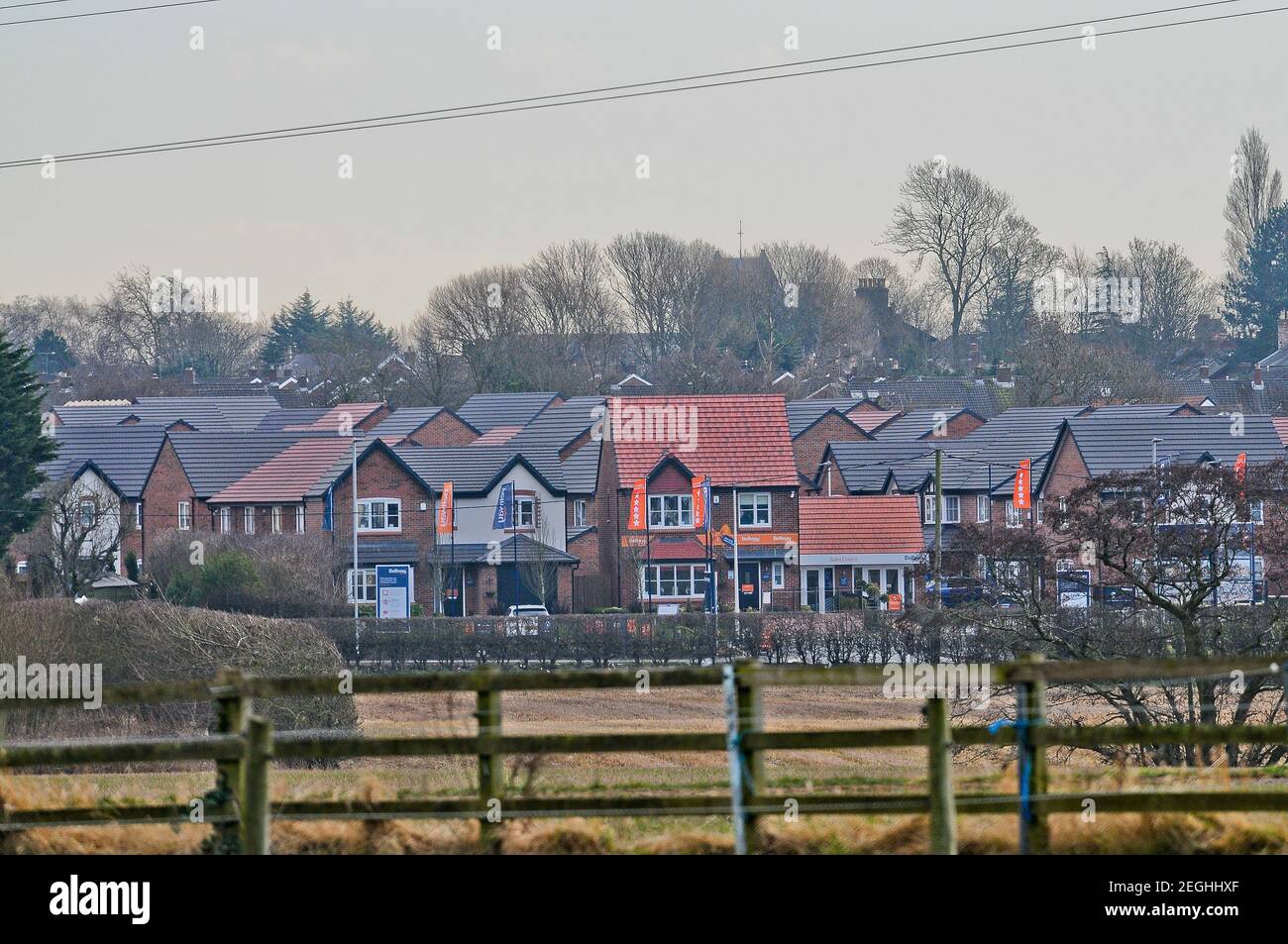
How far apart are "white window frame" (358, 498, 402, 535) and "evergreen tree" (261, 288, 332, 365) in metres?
89.8

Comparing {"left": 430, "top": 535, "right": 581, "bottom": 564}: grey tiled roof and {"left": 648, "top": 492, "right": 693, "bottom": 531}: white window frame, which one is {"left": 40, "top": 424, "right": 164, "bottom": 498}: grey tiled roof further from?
{"left": 648, "top": 492, "right": 693, "bottom": 531}: white window frame

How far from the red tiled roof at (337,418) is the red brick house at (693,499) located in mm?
25906

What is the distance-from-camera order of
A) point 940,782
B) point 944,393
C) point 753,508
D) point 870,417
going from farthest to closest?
point 944,393
point 870,417
point 753,508
point 940,782

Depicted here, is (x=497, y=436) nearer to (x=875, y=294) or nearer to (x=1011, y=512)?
(x=1011, y=512)

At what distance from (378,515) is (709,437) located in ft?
44.9

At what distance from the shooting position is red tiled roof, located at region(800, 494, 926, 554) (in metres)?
63.5

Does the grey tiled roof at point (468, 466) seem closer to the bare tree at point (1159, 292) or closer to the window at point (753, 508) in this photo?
the window at point (753, 508)

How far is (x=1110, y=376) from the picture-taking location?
298 feet

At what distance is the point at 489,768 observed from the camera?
30.5 feet

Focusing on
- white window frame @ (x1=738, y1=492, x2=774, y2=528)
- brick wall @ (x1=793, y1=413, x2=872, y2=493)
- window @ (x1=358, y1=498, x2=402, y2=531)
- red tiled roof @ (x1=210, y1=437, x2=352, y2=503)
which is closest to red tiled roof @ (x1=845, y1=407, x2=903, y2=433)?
brick wall @ (x1=793, y1=413, x2=872, y2=493)

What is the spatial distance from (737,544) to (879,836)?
2085 inches

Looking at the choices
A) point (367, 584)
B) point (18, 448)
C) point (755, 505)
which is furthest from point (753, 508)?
point (18, 448)

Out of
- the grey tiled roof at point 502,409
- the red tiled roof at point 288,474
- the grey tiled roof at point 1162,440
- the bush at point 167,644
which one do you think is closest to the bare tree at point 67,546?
the red tiled roof at point 288,474

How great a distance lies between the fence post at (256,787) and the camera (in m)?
9.19
